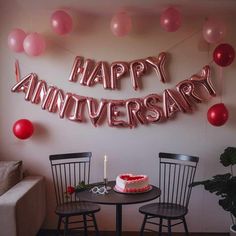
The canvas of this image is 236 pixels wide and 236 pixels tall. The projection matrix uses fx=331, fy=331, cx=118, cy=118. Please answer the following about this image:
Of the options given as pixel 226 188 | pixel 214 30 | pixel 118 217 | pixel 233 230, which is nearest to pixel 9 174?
pixel 118 217

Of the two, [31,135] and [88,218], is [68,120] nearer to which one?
[31,135]

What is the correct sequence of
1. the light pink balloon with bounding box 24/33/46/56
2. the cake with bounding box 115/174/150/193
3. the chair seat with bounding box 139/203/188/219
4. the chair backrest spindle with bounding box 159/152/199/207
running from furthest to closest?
the chair backrest spindle with bounding box 159/152/199/207, the light pink balloon with bounding box 24/33/46/56, the chair seat with bounding box 139/203/188/219, the cake with bounding box 115/174/150/193

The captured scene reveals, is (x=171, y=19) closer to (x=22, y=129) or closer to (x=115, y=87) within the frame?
(x=115, y=87)

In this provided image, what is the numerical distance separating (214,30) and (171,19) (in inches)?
16.4

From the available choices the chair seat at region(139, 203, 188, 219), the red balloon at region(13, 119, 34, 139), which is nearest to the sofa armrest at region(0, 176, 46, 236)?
the red balloon at region(13, 119, 34, 139)

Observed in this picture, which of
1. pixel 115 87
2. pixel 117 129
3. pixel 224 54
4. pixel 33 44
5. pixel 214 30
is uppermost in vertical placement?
pixel 214 30

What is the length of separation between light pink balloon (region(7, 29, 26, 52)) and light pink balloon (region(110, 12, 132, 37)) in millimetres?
911

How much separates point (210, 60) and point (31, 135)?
2.02 metres

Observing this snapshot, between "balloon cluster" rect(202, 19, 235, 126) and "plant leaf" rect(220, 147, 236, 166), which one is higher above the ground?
"balloon cluster" rect(202, 19, 235, 126)

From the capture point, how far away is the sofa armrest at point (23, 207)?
8.55 ft

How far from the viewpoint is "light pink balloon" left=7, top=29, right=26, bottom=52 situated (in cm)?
327

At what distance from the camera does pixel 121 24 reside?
3129 mm

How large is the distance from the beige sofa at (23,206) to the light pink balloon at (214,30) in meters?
2.19

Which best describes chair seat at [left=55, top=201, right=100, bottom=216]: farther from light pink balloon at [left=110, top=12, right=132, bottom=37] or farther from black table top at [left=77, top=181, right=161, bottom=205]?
light pink balloon at [left=110, top=12, right=132, bottom=37]
